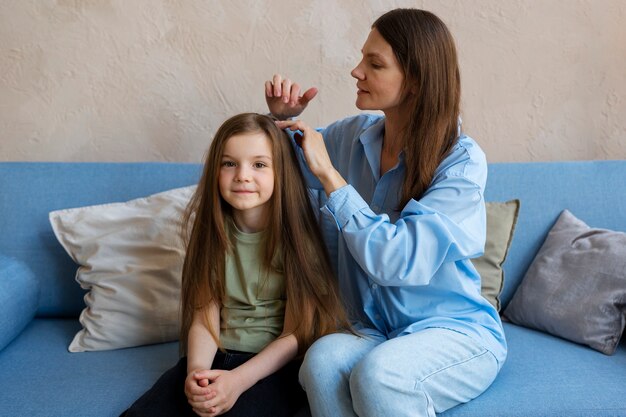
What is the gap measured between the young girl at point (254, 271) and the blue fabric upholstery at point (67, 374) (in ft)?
0.35

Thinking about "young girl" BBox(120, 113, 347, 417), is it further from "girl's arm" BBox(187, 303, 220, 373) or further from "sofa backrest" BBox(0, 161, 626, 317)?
"sofa backrest" BBox(0, 161, 626, 317)

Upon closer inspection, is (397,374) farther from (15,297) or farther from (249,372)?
(15,297)

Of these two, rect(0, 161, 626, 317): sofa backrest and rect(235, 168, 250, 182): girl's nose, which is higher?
rect(235, 168, 250, 182): girl's nose

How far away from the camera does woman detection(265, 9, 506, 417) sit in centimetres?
136

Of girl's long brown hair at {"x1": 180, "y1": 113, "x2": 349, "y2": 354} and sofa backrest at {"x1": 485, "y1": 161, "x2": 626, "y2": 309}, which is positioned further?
sofa backrest at {"x1": 485, "y1": 161, "x2": 626, "y2": 309}

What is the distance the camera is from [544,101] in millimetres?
2254

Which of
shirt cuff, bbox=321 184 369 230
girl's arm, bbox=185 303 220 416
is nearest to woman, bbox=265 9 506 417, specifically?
shirt cuff, bbox=321 184 369 230

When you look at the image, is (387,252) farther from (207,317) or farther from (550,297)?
(550,297)

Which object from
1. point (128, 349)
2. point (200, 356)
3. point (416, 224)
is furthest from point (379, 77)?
point (128, 349)

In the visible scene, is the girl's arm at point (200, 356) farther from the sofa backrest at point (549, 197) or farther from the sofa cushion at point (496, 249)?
the sofa backrest at point (549, 197)

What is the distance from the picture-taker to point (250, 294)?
1604 mm

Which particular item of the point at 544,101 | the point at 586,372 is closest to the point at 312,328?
the point at 586,372

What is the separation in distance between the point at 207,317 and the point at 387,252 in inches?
18.4

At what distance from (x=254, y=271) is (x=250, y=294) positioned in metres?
0.05
